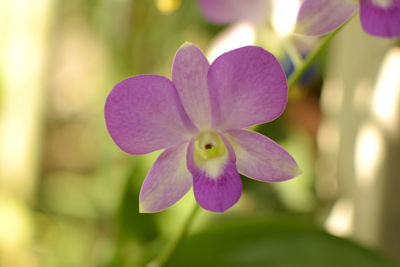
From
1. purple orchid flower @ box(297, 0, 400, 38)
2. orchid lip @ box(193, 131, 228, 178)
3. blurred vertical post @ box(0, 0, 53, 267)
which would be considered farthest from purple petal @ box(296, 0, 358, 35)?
blurred vertical post @ box(0, 0, 53, 267)

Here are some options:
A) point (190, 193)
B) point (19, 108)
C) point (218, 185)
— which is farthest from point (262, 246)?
point (19, 108)

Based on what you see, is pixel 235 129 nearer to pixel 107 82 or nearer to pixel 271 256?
pixel 271 256

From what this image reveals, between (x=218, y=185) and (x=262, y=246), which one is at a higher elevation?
(x=218, y=185)

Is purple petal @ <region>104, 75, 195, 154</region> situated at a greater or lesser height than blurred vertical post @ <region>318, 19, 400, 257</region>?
greater

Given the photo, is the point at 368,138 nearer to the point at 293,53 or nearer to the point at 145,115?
the point at 293,53

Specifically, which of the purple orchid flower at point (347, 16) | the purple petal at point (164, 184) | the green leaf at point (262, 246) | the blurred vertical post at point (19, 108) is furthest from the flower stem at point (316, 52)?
the blurred vertical post at point (19, 108)

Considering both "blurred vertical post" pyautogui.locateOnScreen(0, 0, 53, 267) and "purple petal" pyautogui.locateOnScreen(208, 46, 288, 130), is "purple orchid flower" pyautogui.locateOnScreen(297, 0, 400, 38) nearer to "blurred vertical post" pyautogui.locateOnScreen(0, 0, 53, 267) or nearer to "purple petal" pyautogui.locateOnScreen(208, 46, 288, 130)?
"purple petal" pyautogui.locateOnScreen(208, 46, 288, 130)

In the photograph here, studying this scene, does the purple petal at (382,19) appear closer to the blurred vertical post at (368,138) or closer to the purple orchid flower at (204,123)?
the purple orchid flower at (204,123)
